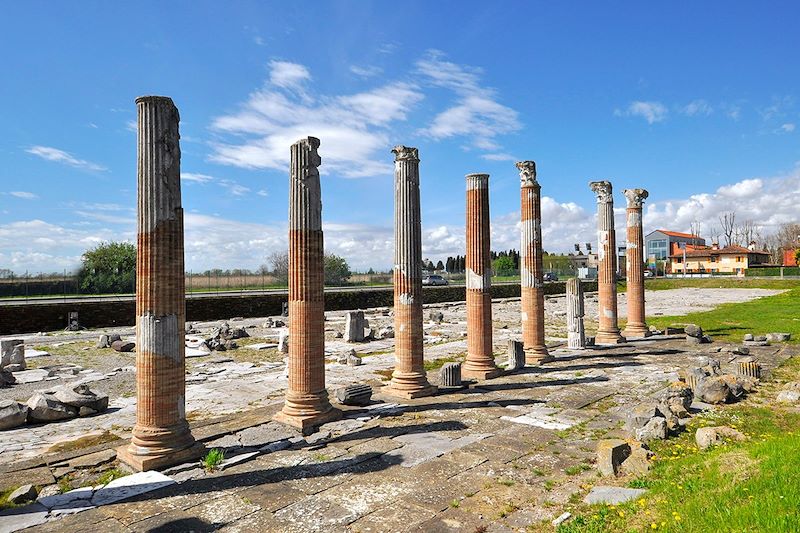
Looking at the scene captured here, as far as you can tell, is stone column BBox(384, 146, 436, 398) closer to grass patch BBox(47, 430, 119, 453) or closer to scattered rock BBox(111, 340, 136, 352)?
grass patch BBox(47, 430, 119, 453)

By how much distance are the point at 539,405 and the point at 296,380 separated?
191 inches

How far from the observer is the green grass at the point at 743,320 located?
20031 mm

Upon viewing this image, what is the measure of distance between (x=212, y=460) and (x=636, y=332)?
17476 mm

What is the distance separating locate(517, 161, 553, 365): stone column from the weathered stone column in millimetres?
2317

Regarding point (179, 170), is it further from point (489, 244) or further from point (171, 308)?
point (489, 244)

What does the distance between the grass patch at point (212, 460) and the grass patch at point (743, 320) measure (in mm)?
18482

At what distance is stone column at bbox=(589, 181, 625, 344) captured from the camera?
1856 cm

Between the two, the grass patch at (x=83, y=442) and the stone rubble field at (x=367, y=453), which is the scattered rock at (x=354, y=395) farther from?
the grass patch at (x=83, y=442)

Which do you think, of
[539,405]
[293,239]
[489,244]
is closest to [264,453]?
[293,239]

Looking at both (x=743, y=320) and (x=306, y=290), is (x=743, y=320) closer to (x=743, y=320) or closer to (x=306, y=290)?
(x=743, y=320)

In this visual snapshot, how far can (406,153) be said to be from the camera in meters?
11.3

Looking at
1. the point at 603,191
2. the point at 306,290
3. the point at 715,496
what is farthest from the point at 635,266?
the point at 715,496

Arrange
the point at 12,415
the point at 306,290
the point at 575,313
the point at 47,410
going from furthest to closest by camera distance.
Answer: the point at 575,313
the point at 47,410
the point at 12,415
the point at 306,290

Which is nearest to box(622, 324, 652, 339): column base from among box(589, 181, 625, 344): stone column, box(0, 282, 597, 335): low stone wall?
box(589, 181, 625, 344): stone column
